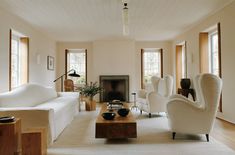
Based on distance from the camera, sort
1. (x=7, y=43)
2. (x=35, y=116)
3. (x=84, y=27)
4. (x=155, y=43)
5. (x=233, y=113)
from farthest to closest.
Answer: (x=155, y=43) → (x=84, y=27) → (x=7, y=43) → (x=233, y=113) → (x=35, y=116)

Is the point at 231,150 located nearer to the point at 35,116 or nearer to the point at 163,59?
the point at 35,116

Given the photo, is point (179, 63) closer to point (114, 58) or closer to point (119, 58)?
A: point (119, 58)

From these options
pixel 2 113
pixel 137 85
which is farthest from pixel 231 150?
pixel 137 85

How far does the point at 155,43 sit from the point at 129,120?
6.07m

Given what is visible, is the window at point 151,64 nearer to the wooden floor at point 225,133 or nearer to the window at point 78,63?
the window at point 78,63

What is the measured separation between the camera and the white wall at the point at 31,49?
441 cm

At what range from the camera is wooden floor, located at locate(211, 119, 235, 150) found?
3.10 m

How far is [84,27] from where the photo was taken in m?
6.21

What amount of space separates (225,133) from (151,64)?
550 cm

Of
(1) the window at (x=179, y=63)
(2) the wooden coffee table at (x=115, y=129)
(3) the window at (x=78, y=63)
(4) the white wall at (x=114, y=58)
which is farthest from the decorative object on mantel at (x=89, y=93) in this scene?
(1) the window at (x=179, y=63)

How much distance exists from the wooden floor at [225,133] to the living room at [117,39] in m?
0.10

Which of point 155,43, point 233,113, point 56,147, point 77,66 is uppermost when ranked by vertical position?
point 155,43

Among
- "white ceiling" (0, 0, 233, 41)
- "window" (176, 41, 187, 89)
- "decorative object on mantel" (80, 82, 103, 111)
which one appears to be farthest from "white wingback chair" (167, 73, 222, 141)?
"window" (176, 41, 187, 89)

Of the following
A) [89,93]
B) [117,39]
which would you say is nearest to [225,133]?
[89,93]
